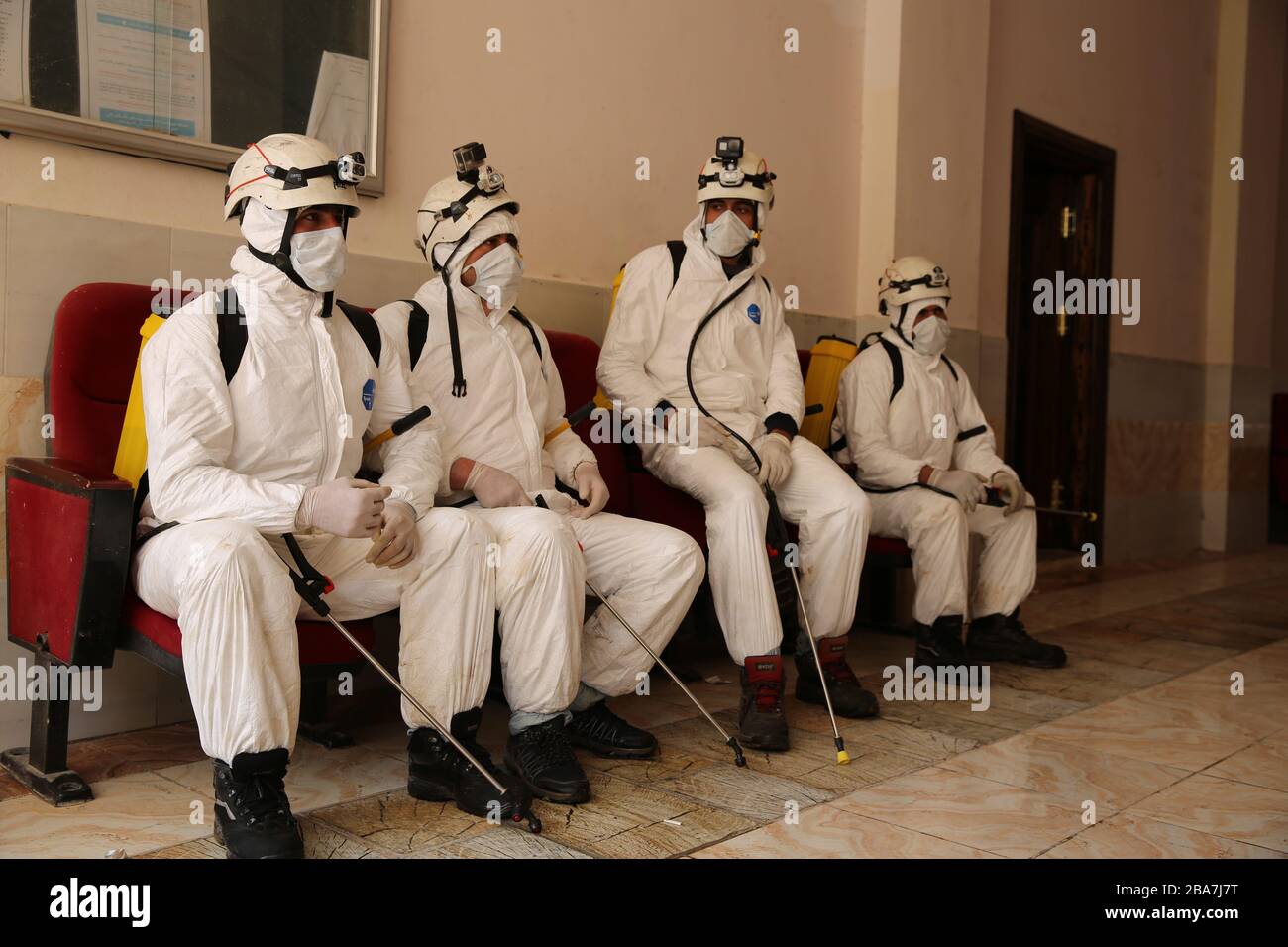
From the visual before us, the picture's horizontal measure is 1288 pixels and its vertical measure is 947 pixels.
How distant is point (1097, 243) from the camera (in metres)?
7.09

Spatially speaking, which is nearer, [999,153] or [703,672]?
[703,672]

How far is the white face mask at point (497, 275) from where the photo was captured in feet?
10.2

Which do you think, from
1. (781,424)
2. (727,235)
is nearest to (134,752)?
(781,424)

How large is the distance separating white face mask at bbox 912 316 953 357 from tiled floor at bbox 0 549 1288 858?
1203 millimetres

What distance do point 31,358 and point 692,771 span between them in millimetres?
1857

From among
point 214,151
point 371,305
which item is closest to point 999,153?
point 371,305

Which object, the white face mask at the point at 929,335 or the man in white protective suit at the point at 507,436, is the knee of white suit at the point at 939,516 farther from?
the man in white protective suit at the point at 507,436

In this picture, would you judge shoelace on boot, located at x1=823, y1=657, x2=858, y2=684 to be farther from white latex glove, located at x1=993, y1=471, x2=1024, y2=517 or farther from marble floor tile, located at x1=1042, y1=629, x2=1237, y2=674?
marble floor tile, located at x1=1042, y1=629, x2=1237, y2=674

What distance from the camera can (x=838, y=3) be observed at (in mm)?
5211

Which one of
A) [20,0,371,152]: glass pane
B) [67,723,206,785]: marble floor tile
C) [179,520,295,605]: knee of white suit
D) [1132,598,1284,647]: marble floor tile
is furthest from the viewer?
[1132,598,1284,647]: marble floor tile

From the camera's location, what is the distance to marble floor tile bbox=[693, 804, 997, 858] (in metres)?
2.43

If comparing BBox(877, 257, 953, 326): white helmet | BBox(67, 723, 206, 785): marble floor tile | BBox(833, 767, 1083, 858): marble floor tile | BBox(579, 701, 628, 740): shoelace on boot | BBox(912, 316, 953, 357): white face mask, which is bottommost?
BBox(833, 767, 1083, 858): marble floor tile

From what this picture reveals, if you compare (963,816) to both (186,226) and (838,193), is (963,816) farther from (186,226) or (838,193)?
(838,193)

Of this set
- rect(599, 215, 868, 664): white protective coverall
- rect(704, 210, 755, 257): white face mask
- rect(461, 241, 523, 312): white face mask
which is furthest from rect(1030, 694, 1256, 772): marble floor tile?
rect(461, 241, 523, 312): white face mask
